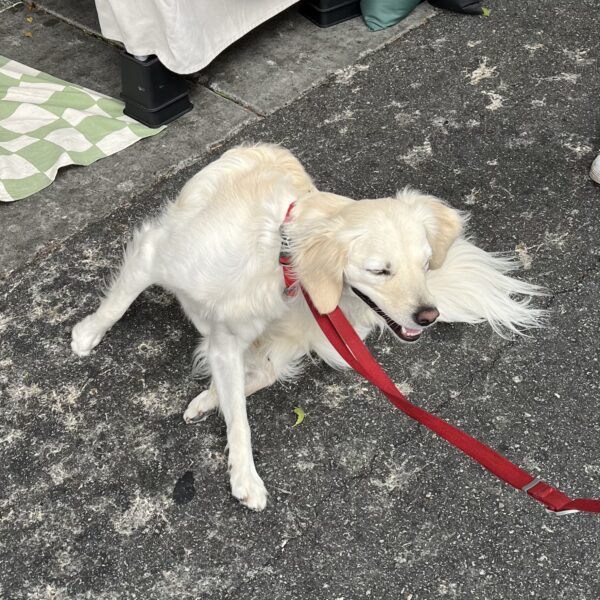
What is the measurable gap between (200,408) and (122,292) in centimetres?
52

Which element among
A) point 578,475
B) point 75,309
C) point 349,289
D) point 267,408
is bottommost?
point 578,475

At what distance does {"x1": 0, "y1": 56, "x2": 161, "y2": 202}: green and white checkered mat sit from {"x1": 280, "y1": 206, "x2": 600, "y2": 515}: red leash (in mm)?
1797

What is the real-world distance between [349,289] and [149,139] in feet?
6.47

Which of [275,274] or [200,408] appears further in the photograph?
[200,408]

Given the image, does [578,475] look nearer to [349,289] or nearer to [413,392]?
[413,392]

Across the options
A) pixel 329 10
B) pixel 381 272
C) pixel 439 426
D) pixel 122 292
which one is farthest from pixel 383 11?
pixel 439 426

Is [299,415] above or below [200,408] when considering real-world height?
below

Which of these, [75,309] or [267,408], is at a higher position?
[75,309]

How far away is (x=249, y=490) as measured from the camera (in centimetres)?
232

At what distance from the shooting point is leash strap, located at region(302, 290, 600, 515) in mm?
1616

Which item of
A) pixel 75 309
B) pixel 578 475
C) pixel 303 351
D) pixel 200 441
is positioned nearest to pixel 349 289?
pixel 303 351

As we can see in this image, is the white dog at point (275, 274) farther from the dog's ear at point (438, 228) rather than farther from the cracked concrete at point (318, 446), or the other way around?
the cracked concrete at point (318, 446)

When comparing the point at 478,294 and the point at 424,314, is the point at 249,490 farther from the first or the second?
the point at 478,294

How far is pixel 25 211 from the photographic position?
326cm
